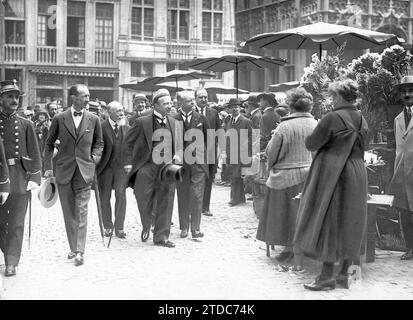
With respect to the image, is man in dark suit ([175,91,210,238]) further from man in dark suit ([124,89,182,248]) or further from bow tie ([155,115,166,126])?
bow tie ([155,115,166,126])

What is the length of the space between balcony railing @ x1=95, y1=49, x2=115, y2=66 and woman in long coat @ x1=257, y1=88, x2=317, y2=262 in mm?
22159

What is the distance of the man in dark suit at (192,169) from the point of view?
9.05 metres

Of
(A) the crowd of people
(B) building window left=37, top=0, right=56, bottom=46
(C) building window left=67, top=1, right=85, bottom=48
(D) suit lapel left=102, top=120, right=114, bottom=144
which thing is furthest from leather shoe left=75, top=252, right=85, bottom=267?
(C) building window left=67, top=1, right=85, bottom=48

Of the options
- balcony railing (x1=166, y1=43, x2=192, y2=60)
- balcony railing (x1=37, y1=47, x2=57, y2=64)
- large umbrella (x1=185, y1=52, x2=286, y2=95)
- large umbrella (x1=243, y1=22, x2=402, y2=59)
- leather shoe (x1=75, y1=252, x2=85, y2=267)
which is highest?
balcony railing (x1=166, y1=43, x2=192, y2=60)

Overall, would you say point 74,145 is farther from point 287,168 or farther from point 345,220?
point 345,220

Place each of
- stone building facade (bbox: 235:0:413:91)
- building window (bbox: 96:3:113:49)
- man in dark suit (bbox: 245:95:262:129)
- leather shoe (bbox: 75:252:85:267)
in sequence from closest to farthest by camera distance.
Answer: leather shoe (bbox: 75:252:85:267), man in dark suit (bbox: 245:95:262:129), stone building facade (bbox: 235:0:413:91), building window (bbox: 96:3:113:49)

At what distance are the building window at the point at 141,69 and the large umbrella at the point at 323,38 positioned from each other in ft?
58.6

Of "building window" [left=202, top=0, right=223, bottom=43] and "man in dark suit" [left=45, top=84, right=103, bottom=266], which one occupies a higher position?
"building window" [left=202, top=0, right=223, bottom=43]

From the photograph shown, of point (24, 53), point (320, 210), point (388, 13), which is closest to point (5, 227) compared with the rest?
point (320, 210)

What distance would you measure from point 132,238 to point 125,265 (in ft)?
5.76

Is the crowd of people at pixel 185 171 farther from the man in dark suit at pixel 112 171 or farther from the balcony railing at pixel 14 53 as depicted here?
the balcony railing at pixel 14 53

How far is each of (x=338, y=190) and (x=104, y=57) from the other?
938 inches

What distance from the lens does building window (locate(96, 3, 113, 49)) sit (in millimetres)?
28656

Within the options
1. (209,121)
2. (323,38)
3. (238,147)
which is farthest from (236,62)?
(323,38)
